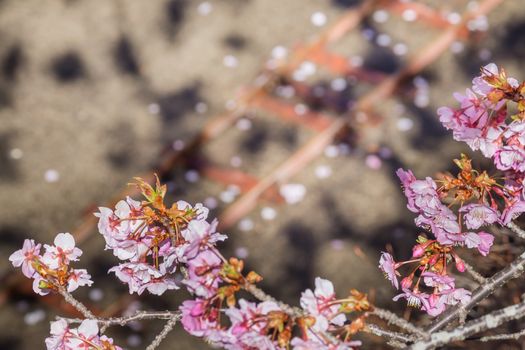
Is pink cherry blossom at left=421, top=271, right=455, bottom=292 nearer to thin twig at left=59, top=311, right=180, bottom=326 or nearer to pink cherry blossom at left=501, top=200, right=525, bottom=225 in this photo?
pink cherry blossom at left=501, top=200, right=525, bottom=225

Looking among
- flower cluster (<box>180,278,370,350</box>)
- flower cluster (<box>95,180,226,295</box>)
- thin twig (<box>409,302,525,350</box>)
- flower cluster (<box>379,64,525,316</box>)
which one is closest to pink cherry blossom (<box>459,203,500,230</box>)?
flower cluster (<box>379,64,525,316</box>)

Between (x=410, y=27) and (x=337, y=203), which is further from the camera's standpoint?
(x=410, y=27)

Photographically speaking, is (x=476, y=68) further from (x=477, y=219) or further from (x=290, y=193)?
(x=477, y=219)

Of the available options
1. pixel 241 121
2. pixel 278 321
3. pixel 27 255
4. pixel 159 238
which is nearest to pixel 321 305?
pixel 278 321

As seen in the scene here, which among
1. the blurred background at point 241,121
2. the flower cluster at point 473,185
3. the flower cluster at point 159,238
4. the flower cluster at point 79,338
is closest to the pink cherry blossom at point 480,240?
the flower cluster at point 473,185

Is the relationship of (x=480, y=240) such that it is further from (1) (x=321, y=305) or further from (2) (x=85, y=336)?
(2) (x=85, y=336)

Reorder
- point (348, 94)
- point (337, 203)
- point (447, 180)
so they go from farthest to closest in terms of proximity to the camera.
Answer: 1. point (348, 94)
2. point (337, 203)
3. point (447, 180)

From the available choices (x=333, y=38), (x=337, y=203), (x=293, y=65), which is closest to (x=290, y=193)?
(x=337, y=203)
